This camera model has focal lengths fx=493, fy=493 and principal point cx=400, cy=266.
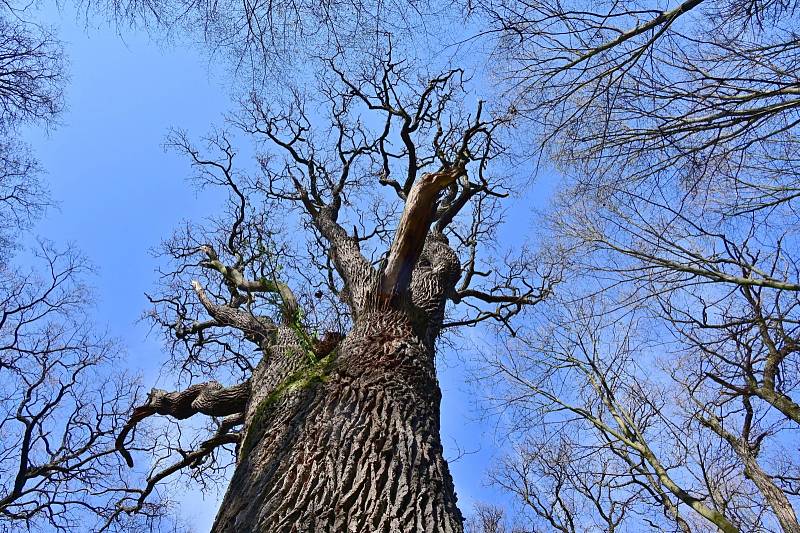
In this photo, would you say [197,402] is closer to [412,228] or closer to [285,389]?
[285,389]

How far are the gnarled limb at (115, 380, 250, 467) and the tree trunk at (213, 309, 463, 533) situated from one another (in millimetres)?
1808

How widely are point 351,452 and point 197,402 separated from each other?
336 cm

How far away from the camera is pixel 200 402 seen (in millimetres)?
5242

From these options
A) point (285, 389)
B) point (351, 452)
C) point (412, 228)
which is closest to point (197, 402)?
point (285, 389)

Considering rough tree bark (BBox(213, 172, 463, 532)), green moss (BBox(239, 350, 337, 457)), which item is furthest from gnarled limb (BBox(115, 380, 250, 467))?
green moss (BBox(239, 350, 337, 457))

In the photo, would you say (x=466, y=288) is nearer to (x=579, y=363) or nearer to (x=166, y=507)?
(x=579, y=363)

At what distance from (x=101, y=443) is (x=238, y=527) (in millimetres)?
7073

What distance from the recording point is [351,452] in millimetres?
2553

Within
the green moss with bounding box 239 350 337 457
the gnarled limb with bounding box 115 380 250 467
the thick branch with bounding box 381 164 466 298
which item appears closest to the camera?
the green moss with bounding box 239 350 337 457

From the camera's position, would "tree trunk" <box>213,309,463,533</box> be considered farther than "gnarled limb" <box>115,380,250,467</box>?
No

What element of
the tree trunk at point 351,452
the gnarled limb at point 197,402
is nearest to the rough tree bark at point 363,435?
the tree trunk at point 351,452

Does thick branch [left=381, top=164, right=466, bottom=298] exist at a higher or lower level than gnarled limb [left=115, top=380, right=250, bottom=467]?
higher

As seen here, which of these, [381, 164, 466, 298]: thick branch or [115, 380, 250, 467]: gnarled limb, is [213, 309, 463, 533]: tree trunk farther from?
[115, 380, 250, 467]: gnarled limb

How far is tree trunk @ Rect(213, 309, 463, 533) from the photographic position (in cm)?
219
